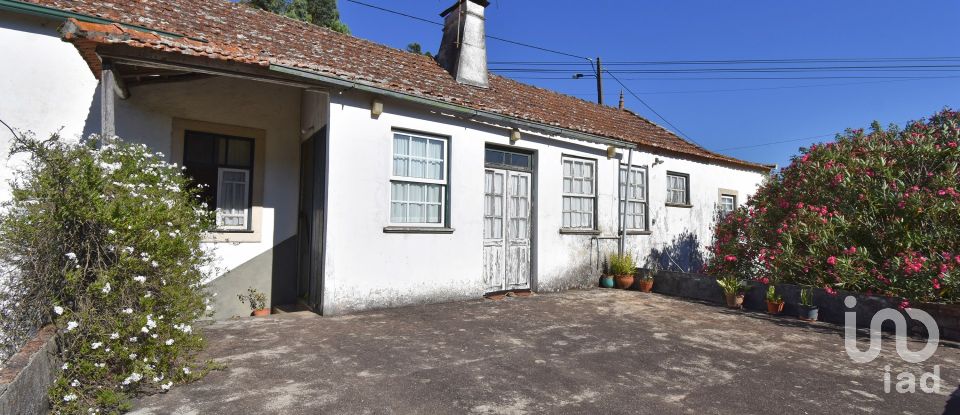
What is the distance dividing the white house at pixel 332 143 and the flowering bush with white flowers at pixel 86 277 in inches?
80.1

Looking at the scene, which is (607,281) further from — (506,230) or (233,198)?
(233,198)

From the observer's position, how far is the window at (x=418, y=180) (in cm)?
715

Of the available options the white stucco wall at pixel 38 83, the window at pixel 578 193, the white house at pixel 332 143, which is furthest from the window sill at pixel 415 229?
the white stucco wall at pixel 38 83

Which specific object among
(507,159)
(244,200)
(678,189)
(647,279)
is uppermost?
(507,159)

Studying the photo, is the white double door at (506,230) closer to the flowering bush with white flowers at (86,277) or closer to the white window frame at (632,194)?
the white window frame at (632,194)

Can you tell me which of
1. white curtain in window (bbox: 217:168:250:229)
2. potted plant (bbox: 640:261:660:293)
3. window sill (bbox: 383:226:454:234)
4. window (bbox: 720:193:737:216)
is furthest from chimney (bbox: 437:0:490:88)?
window (bbox: 720:193:737:216)

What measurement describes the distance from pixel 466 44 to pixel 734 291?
278 inches

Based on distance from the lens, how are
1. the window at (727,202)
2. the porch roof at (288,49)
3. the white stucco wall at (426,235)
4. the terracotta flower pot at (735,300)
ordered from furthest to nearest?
the window at (727,202) → the terracotta flower pot at (735,300) → the white stucco wall at (426,235) → the porch roof at (288,49)

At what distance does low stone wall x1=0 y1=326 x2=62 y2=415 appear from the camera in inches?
98.3

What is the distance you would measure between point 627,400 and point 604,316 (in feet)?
10.7

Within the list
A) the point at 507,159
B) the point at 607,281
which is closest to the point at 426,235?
the point at 507,159

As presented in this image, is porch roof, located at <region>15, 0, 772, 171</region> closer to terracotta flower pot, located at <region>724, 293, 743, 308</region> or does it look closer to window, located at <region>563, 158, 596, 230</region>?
window, located at <region>563, 158, 596, 230</region>

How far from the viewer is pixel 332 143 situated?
641 cm

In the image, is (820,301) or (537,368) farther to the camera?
(820,301)
